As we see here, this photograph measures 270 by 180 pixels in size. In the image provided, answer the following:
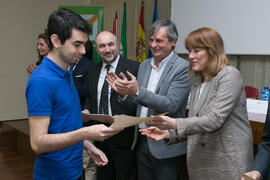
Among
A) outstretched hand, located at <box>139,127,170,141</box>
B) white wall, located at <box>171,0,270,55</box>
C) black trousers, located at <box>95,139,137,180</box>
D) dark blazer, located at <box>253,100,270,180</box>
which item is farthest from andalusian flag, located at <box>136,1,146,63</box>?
dark blazer, located at <box>253,100,270,180</box>

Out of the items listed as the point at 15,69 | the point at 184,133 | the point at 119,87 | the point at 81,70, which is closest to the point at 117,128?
the point at 184,133

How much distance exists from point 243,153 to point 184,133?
0.32m

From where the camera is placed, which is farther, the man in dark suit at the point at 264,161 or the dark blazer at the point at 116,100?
the dark blazer at the point at 116,100

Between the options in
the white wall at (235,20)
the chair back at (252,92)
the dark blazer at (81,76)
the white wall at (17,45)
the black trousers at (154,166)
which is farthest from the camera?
the white wall at (17,45)

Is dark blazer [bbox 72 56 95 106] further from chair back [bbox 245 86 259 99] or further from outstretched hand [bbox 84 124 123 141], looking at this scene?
chair back [bbox 245 86 259 99]

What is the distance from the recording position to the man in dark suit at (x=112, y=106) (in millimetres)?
2297

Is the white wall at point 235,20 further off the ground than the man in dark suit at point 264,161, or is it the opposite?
the white wall at point 235,20

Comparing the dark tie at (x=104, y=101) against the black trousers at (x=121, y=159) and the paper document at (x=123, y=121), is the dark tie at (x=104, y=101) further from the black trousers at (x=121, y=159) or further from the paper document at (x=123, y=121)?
the paper document at (x=123, y=121)

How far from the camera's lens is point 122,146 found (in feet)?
7.49

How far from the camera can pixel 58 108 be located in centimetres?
126

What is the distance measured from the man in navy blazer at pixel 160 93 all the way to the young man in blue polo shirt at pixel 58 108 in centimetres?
46

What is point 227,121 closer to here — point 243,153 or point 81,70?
point 243,153

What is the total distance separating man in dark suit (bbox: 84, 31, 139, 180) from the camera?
2297 millimetres

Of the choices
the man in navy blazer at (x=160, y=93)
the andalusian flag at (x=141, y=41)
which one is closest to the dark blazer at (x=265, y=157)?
the man in navy blazer at (x=160, y=93)
